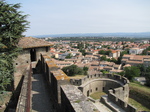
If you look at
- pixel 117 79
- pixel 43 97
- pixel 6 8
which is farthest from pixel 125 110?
pixel 6 8

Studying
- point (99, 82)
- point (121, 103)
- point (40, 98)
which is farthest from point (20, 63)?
point (99, 82)

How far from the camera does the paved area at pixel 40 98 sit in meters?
4.84

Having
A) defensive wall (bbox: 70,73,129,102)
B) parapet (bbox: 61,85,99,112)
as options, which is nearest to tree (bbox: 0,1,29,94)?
parapet (bbox: 61,85,99,112)

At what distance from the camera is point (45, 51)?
9938 mm

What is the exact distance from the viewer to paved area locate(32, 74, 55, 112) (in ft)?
15.9

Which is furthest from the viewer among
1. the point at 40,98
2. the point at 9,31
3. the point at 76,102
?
the point at 9,31

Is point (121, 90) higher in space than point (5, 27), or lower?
lower

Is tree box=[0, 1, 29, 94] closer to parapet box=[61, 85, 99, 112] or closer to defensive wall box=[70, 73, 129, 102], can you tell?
parapet box=[61, 85, 99, 112]

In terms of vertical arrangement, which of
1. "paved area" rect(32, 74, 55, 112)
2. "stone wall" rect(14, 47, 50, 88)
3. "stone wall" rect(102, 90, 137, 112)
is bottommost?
"stone wall" rect(102, 90, 137, 112)

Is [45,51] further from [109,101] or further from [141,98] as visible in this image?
[141,98]

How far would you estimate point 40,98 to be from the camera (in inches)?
219

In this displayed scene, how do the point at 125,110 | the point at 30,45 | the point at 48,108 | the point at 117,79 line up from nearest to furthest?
the point at 48,108, the point at 30,45, the point at 125,110, the point at 117,79

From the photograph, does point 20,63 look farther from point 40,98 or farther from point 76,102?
point 76,102

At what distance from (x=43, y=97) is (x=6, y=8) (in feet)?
18.9
